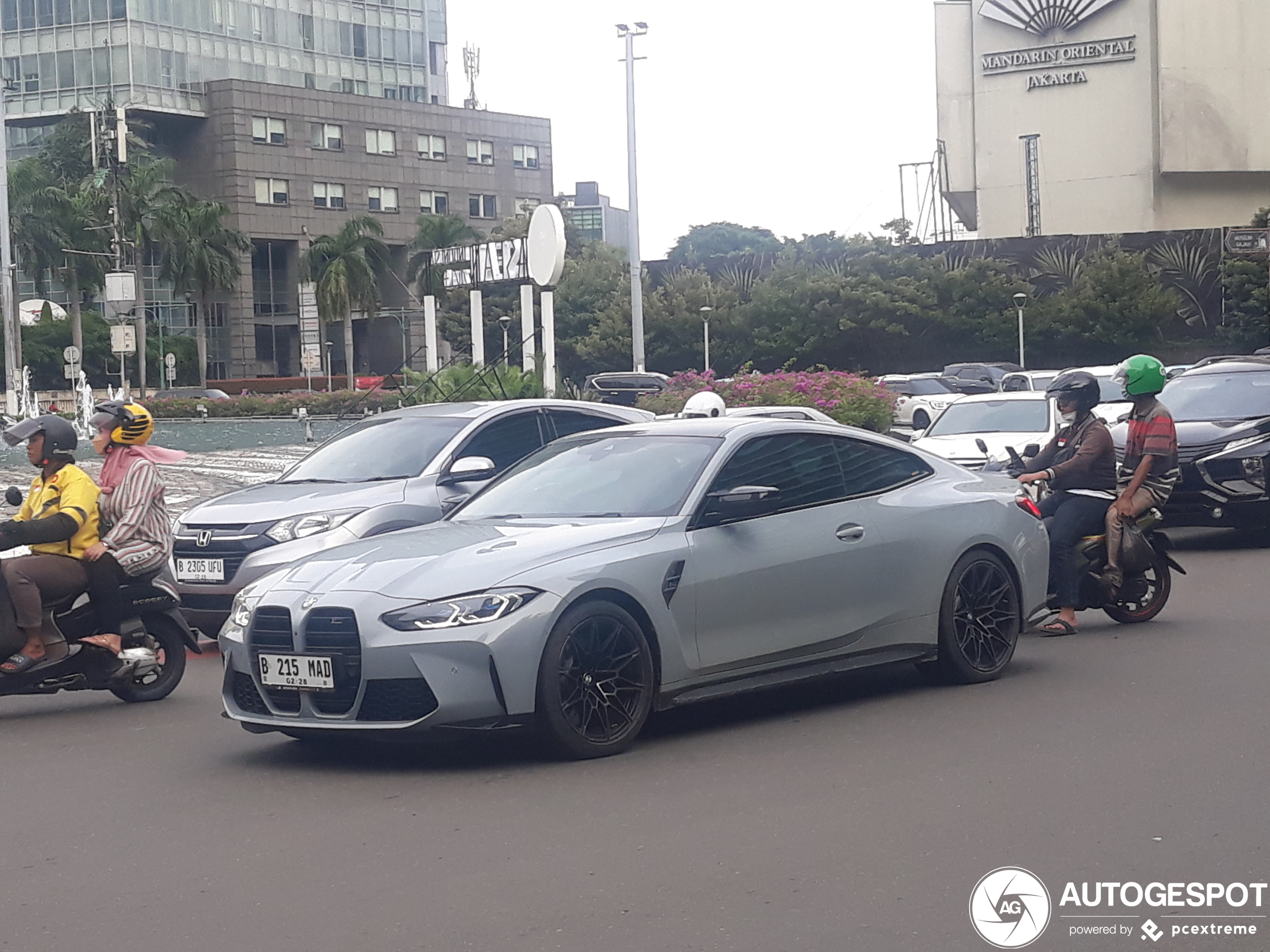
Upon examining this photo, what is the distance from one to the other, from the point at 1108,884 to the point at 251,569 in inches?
280

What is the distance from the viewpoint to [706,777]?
275 inches

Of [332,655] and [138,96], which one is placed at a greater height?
[138,96]

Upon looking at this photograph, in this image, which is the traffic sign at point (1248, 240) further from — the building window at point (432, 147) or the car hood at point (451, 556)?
the building window at point (432, 147)

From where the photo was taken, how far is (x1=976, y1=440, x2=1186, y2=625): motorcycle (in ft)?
36.5

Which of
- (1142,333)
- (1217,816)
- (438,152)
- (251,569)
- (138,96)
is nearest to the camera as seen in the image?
(1217,816)

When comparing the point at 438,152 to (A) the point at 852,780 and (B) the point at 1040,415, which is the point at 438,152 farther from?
(A) the point at 852,780

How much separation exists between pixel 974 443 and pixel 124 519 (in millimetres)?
12047

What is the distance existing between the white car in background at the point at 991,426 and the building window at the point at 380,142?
86370 millimetres

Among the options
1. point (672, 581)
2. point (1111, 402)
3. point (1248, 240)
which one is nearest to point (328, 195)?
point (1248, 240)

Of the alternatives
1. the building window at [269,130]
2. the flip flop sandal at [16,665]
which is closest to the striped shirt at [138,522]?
the flip flop sandal at [16,665]

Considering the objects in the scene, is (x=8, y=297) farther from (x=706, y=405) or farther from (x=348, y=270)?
(x=348, y=270)

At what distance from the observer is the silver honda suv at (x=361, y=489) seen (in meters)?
11.4

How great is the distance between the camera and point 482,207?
109000 millimetres

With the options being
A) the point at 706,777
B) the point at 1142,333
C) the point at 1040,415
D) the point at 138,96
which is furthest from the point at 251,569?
the point at 138,96
